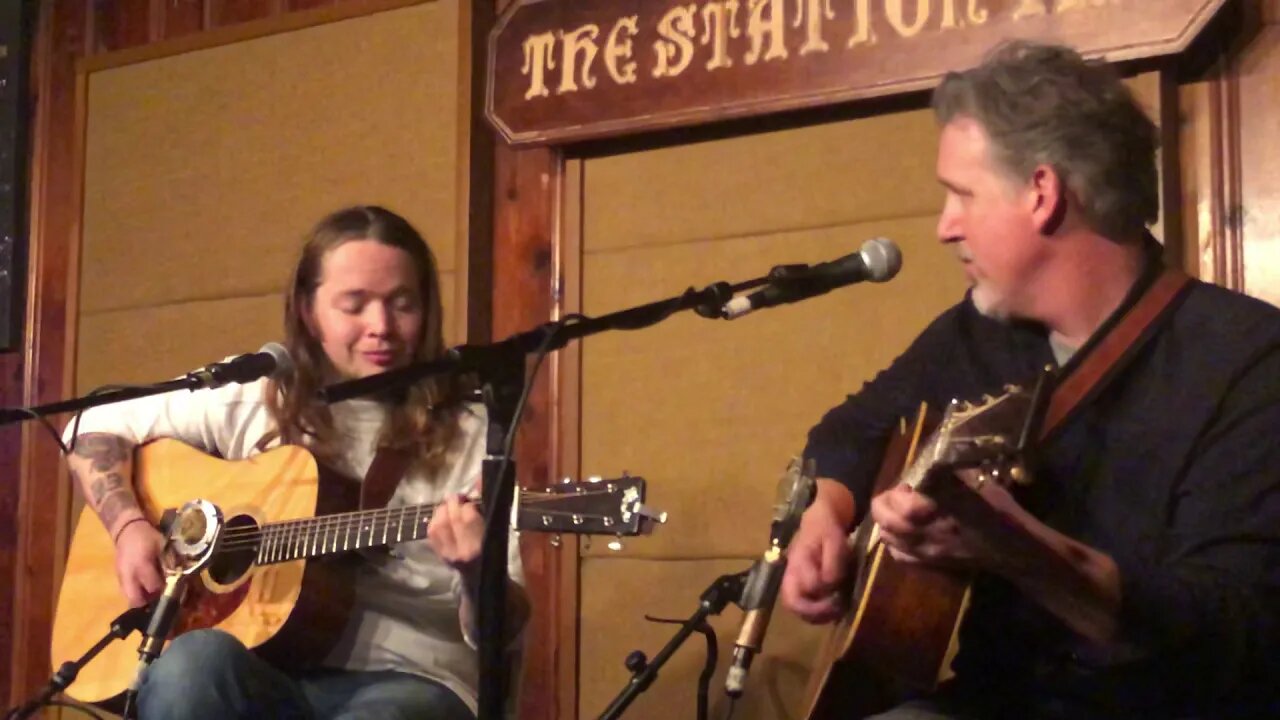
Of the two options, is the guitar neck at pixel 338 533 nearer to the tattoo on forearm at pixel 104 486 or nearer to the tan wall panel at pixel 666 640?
the tattoo on forearm at pixel 104 486

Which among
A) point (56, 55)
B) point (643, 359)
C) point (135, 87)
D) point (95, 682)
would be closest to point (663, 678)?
point (643, 359)

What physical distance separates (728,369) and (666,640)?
1.81 ft

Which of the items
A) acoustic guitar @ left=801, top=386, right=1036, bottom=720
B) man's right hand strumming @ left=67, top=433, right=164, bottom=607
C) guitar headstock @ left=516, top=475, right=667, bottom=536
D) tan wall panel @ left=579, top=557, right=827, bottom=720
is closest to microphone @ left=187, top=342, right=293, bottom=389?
guitar headstock @ left=516, top=475, right=667, bottom=536

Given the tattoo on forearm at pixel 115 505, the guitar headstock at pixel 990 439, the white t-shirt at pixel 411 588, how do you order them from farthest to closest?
1. the tattoo on forearm at pixel 115 505
2. the white t-shirt at pixel 411 588
3. the guitar headstock at pixel 990 439

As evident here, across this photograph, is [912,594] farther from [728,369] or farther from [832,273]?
[728,369]

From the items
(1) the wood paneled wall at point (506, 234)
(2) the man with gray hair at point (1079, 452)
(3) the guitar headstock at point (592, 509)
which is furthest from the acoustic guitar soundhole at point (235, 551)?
(2) the man with gray hair at point (1079, 452)

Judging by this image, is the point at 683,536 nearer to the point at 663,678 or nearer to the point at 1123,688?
the point at 663,678

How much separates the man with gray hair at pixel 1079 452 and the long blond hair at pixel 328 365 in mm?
635

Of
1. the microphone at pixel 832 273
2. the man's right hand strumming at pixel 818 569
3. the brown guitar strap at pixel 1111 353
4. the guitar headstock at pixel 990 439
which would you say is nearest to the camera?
the guitar headstock at pixel 990 439

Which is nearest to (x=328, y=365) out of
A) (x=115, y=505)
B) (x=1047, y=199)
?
(x=115, y=505)

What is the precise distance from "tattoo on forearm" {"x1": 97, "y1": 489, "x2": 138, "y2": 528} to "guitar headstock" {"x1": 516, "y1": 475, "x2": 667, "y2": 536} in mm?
858

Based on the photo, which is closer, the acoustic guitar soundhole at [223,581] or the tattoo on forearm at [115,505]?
the acoustic guitar soundhole at [223,581]

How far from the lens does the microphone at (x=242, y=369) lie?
170 cm

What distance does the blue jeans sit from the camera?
1711 mm
